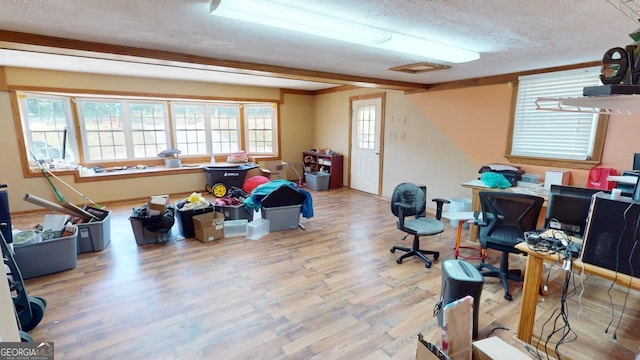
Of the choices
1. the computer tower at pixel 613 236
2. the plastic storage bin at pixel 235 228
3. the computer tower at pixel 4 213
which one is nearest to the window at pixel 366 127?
the plastic storage bin at pixel 235 228

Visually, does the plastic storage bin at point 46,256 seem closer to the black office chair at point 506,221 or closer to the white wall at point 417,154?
the black office chair at point 506,221

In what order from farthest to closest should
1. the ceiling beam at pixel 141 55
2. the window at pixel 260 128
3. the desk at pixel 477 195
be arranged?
the window at pixel 260 128, the desk at pixel 477 195, the ceiling beam at pixel 141 55

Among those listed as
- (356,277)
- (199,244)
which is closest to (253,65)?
(199,244)

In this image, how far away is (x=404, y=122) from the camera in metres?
5.41

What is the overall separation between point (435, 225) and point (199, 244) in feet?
9.11

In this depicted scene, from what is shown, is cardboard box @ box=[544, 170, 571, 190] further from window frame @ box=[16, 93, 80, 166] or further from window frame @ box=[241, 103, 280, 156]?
window frame @ box=[16, 93, 80, 166]

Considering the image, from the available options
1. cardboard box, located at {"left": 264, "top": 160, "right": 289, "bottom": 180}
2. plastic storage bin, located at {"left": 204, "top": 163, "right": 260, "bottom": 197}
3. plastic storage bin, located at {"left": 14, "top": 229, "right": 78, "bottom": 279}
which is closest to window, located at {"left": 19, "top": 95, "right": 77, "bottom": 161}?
plastic storage bin, located at {"left": 204, "top": 163, "right": 260, "bottom": 197}

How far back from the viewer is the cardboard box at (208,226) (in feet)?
12.2

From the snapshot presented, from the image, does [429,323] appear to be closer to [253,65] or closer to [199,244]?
[199,244]

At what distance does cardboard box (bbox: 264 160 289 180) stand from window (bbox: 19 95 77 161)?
356 centimetres

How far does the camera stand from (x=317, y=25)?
6.74 feet

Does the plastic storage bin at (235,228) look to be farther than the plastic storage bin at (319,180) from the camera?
No

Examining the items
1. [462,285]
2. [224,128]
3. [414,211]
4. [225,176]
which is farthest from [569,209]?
[224,128]

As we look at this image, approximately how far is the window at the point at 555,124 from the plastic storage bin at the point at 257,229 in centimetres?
Answer: 344
